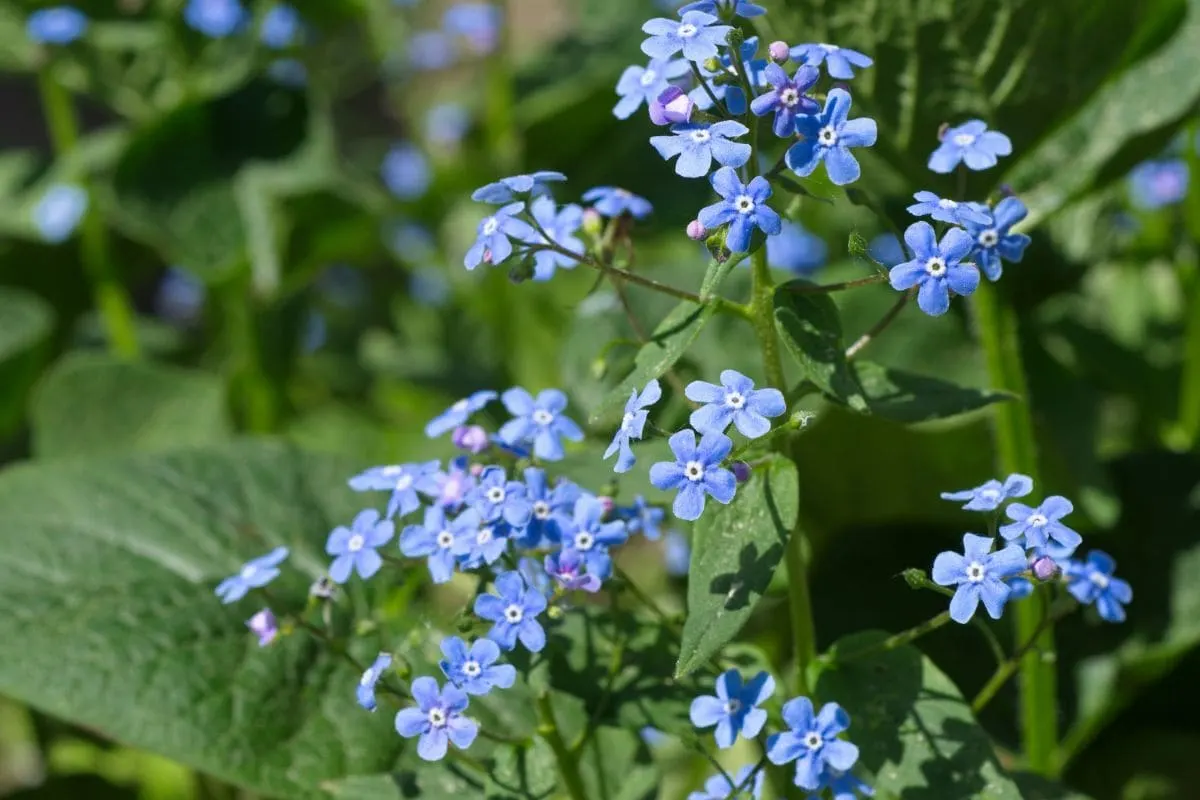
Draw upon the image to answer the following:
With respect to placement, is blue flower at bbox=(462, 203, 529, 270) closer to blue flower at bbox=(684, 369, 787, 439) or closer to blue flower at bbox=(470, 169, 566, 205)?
blue flower at bbox=(470, 169, 566, 205)

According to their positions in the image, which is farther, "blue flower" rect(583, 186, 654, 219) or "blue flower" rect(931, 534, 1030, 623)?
"blue flower" rect(583, 186, 654, 219)

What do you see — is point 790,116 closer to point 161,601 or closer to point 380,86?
point 161,601

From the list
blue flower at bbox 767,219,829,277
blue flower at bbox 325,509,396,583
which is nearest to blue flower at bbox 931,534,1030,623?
blue flower at bbox 325,509,396,583

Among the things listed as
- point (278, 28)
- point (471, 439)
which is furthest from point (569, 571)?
point (278, 28)

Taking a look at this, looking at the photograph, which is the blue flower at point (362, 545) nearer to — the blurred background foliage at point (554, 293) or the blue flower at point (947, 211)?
the blurred background foliage at point (554, 293)

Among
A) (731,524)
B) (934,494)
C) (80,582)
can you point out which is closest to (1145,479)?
(934,494)

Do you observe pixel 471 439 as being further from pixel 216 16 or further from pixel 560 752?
pixel 216 16
